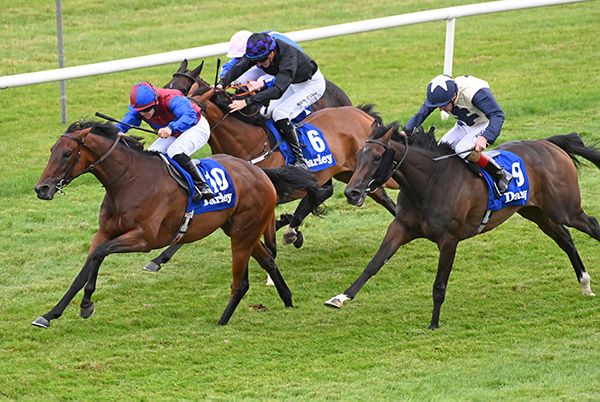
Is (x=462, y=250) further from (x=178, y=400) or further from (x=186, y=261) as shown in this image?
(x=178, y=400)

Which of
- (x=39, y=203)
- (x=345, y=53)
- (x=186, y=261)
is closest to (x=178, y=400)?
(x=186, y=261)

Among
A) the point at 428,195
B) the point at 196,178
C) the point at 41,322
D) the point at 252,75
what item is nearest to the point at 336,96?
the point at 252,75

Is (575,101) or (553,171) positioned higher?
(553,171)

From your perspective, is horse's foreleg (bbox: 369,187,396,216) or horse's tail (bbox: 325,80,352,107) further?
horse's tail (bbox: 325,80,352,107)

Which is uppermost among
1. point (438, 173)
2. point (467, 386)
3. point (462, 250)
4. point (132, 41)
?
point (438, 173)

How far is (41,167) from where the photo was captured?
12672 millimetres

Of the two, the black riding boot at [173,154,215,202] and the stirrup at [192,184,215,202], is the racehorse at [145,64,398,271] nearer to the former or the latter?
the black riding boot at [173,154,215,202]

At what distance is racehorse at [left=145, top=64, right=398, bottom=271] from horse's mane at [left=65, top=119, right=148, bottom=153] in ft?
3.52

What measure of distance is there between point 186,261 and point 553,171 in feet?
9.91

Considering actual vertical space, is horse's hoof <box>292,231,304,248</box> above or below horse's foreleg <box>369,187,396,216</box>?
below

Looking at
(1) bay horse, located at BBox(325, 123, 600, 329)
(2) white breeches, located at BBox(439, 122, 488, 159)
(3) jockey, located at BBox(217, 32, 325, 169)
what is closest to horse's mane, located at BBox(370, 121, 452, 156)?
(1) bay horse, located at BBox(325, 123, 600, 329)

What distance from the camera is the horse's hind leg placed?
9281mm

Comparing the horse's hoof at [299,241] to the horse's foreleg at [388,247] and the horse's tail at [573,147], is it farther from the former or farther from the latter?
the horse's tail at [573,147]

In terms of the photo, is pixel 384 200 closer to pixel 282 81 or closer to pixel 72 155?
pixel 282 81
